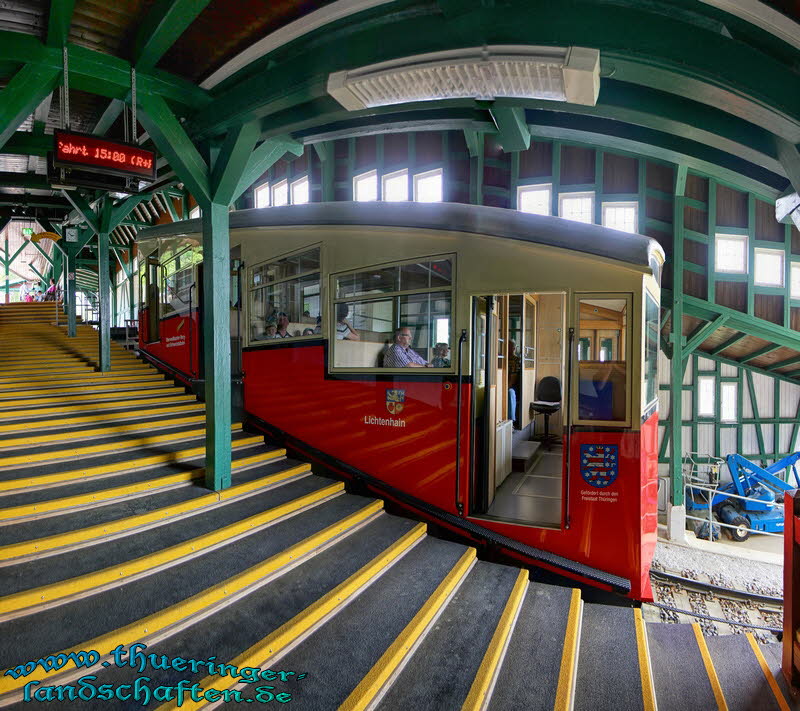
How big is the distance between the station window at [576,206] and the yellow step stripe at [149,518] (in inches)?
316

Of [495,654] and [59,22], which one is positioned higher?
[59,22]

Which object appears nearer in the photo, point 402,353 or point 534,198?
point 402,353

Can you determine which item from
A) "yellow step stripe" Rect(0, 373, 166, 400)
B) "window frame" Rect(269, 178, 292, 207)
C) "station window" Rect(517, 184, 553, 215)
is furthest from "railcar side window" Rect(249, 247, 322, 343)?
"window frame" Rect(269, 178, 292, 207)

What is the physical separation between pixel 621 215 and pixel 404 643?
30.9ft

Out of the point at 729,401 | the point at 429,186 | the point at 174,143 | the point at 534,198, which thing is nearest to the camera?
the point at 174,143

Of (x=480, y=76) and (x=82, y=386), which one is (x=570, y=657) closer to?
(x=480, y=76)

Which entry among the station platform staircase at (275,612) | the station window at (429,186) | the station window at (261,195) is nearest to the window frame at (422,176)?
the station window at (429,186)

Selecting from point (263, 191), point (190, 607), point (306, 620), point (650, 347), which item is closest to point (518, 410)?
point (650, 347)

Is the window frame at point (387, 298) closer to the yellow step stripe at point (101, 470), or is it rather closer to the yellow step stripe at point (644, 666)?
the yellow step stripe at point (101, 470)

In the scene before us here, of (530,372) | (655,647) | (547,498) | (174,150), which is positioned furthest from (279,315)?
(655,647)

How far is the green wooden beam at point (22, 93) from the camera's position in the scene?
2.63 metres

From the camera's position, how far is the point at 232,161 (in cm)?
334

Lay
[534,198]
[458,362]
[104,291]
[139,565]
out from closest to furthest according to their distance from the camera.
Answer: [139,565] < [458,362] < [104,291] < [534,198]

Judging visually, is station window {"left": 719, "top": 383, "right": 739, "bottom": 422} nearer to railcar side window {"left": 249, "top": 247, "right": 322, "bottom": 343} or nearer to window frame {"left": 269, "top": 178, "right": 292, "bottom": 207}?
railcar side window {"left": 249, "top": 247, "right": 322, "bottom": 343}
